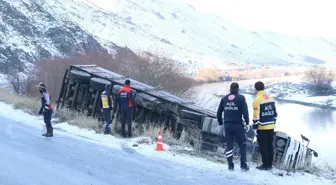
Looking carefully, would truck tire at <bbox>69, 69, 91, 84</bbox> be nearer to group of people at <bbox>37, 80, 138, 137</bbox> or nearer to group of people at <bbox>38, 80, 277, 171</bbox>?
group of people at <bbox>37, 80, 138, 137</bbox>

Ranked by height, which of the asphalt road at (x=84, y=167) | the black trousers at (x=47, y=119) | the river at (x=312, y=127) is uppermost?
the black trousers at (x=47, y=119)

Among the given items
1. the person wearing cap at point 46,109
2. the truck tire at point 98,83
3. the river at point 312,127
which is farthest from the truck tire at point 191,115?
the river at point 312,127

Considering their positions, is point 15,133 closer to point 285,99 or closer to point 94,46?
point 285,99

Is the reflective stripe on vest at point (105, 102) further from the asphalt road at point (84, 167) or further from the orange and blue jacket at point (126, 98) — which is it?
the asphalt road at point (84, 167)

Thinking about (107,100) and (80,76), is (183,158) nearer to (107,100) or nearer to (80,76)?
(107,100)

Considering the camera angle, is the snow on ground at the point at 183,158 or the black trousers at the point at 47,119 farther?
the black trousers at the point at 47,119

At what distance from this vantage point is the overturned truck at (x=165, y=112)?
906 cm

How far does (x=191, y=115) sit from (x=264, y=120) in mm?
4297

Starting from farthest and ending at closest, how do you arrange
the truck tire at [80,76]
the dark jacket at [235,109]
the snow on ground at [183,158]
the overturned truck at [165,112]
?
the truck tire at [80,76]
the overturned truck at [165,112]
the dark jacket at [235,109]
the snow on ground at [183,158]

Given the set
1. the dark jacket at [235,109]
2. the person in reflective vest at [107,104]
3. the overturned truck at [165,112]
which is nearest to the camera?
the dark jacket at [235,109]

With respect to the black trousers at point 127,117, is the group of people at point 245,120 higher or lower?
higher

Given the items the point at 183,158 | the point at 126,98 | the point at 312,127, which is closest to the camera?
the point at 183,158

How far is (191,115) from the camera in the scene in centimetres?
1202

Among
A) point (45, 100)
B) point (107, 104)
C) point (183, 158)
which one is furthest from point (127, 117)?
point (183, 158)
